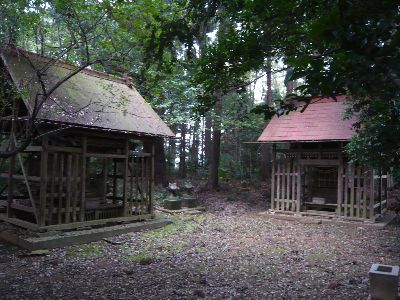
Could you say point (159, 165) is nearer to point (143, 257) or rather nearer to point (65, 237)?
point (65, 237)

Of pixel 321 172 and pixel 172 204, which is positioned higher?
pixel 321 172

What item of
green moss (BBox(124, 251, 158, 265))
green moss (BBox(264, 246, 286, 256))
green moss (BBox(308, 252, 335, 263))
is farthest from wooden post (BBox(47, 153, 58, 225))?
green moss (BBox(308, 252, 335, 263))

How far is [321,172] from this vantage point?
1477 centimetres

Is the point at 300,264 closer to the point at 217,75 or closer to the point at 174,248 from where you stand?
the point at 174,248

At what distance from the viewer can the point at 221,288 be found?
19.9 ft

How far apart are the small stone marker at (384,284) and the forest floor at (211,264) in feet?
1.89

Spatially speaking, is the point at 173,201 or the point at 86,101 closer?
the point at 86,101

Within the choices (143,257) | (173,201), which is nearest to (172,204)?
(173,201)

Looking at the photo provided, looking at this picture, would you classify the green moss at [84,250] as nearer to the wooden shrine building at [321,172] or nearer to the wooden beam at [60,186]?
the wooden beam at [60,186]

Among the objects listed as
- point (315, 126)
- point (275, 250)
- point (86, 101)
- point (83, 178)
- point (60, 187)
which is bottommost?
point (275, 250)

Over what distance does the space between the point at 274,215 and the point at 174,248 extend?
596cm

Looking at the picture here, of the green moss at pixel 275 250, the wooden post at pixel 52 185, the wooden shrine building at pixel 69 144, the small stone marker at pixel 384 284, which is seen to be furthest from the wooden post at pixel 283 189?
the small stone marker at pixel 384 284

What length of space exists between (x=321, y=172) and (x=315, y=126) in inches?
91.3

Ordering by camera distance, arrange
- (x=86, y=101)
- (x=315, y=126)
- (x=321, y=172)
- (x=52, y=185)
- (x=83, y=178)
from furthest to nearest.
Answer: (x=321, y=172) → (x=315, y=126) → (x=86, y=101) → (x=83, y=178) → (x=52, y=185)
